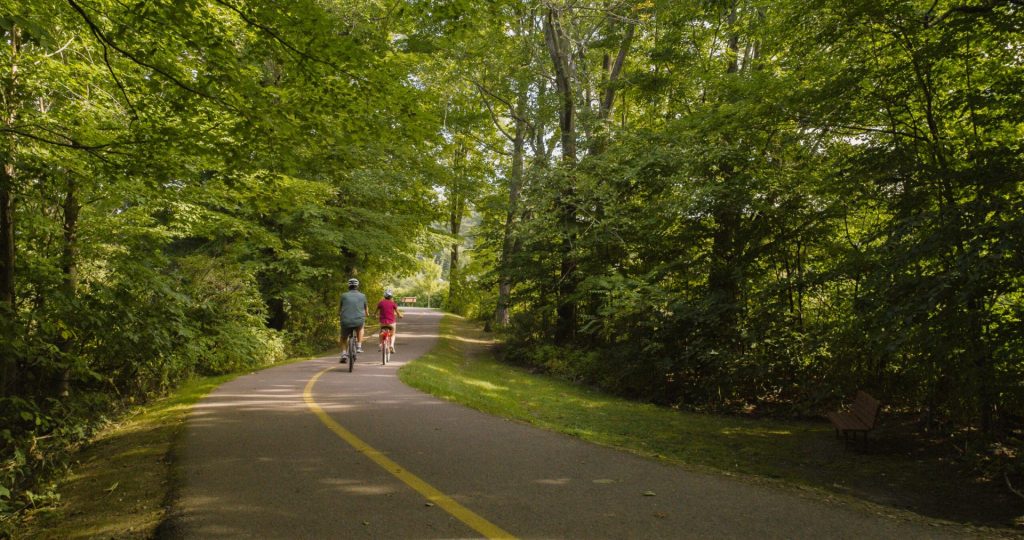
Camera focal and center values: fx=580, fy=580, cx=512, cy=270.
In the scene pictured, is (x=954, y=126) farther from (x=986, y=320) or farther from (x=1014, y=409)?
(x=1014, y=409)

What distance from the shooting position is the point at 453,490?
15.3 ft

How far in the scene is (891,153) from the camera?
8.26m

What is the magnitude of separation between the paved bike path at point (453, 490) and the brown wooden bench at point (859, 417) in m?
4.13

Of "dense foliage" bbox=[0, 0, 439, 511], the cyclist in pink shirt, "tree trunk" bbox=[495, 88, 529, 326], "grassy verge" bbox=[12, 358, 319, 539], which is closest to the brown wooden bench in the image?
"dense foliage" bbox=[0, 0, 439, 511]

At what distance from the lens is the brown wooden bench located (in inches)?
323

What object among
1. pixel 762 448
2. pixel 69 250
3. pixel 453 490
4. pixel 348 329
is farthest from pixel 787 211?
pixel 69 250

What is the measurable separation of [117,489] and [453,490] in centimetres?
293

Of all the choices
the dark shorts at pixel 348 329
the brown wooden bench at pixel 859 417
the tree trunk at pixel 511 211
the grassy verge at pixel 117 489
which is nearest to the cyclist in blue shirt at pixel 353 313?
the dark shorts at pixel 348 329

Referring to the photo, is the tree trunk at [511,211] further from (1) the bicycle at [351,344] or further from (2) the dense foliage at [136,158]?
(2) the dense foliage at [136,158]

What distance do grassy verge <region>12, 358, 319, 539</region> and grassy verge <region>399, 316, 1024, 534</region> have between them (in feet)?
14.3

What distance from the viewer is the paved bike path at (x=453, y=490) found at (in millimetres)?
3938

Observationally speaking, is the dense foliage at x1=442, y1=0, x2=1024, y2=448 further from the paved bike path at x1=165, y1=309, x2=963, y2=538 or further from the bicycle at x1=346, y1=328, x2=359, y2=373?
the bicycle at x1=346, y1=328, x2=359, y2=373

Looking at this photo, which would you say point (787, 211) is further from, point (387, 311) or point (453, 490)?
point (453, 490)

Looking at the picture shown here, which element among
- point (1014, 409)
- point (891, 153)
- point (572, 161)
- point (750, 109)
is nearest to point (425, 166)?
point (572, 161)
